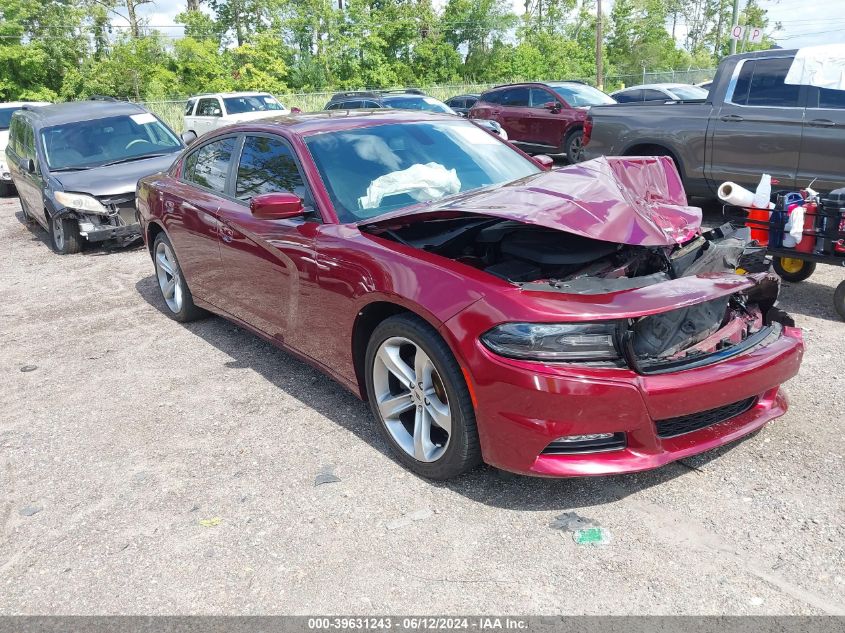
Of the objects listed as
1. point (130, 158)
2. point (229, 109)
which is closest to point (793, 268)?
point (130, 158)

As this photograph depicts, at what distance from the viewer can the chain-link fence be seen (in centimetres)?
2670

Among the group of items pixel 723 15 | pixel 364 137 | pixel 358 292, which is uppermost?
pixel 723 15

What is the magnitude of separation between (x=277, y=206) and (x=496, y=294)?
1.50m

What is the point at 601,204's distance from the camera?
130 inches

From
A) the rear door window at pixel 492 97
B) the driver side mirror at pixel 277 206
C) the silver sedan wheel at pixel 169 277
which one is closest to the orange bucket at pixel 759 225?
the driver side mirror at pixel 277 206

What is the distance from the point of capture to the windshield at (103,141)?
9.34 metres

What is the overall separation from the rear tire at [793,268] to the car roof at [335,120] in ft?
10.2

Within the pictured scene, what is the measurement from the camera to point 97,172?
A: 9.00 metres

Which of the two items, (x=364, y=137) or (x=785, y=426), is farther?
(x=364, y=137)

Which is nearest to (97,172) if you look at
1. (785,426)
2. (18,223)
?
(18,223)

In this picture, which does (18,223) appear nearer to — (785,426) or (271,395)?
(271,395)

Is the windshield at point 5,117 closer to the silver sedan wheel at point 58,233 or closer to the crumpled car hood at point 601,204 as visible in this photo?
the silver sedan wheel at point 58,233

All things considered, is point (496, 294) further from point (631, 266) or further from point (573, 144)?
point (573, 144)

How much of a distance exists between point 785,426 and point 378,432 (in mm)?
2126
